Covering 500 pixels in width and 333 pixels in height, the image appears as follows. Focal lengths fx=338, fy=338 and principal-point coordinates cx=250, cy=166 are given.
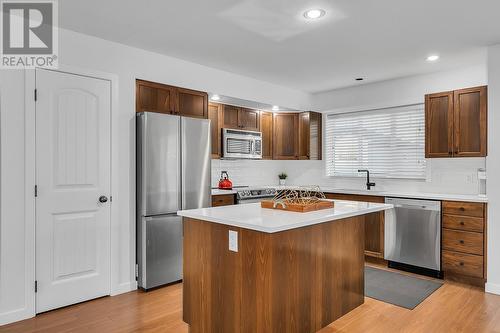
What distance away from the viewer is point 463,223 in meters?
3.77

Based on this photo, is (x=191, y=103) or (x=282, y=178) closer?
(x=191, y=103)

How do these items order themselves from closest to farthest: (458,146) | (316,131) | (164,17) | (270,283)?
1. (270,283)
2. (164,17)
3. (458,146)
4. (316,131)

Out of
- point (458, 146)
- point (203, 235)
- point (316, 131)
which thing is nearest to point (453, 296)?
→ point (458, 146)

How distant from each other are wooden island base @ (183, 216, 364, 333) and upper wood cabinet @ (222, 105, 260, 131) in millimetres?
2537

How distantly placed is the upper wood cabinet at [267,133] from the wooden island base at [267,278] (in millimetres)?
2770

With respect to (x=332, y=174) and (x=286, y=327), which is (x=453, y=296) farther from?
(x=332, y=174)

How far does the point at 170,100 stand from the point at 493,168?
358 cm

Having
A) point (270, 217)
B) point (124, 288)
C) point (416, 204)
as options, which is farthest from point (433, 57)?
point (124, 288)

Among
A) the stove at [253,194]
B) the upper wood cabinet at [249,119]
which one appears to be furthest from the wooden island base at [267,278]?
the upper wood cabinet at [249,119]

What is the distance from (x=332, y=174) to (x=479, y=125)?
240cm

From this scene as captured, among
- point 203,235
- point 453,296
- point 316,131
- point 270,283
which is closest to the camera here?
point 270,283

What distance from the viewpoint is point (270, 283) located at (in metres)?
2.13

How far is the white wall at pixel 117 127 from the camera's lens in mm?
2811

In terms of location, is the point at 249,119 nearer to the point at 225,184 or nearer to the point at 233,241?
the point at 225,184
